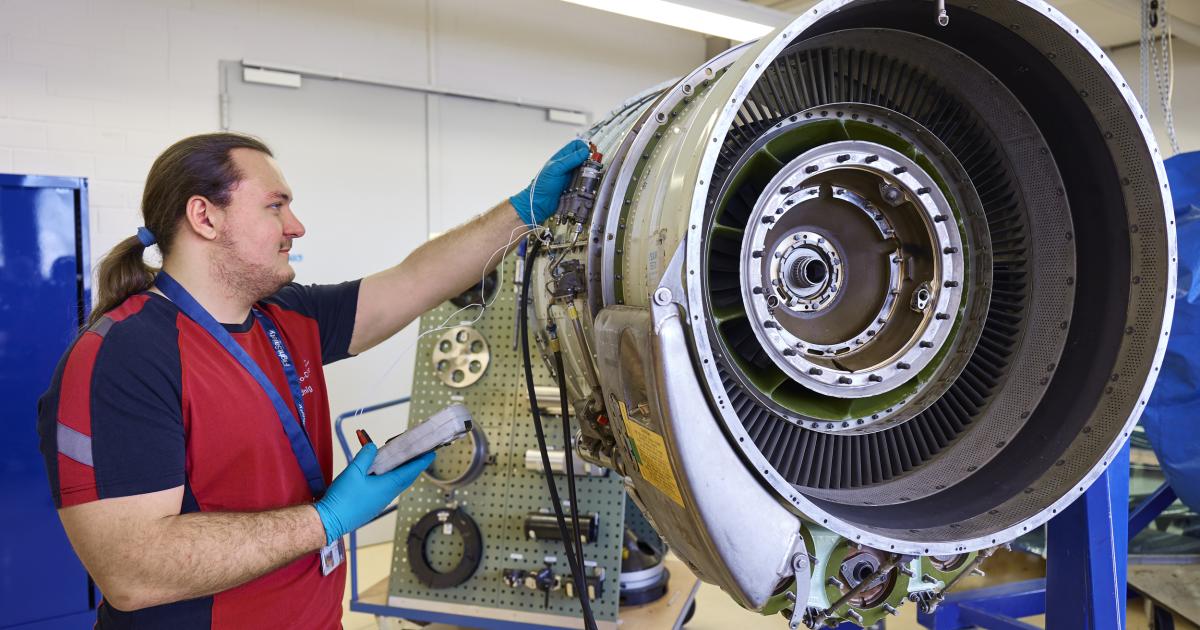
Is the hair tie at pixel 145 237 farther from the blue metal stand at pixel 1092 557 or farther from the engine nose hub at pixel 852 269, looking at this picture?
the blue metal stand at pixel 1092 557

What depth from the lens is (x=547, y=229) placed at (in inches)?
55.3

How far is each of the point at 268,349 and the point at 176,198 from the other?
346 mm

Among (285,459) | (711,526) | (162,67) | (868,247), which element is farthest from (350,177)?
(711,526)

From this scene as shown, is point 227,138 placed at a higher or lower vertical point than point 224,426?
higher

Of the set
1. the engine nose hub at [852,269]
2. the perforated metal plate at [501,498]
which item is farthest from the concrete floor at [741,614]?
the engine nose hub at [852,269]

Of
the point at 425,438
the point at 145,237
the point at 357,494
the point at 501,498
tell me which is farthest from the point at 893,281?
the point at 501,498

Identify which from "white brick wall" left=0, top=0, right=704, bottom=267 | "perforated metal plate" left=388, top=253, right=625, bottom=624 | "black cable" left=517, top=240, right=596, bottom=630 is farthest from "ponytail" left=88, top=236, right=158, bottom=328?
"white brick wall" left=0, top=0, right=704, bottom=267

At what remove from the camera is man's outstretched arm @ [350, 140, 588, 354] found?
5.32 ft

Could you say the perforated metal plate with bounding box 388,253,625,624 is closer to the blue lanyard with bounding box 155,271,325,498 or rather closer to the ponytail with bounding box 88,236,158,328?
the blue lanyard with bounding box 155,271,325,498

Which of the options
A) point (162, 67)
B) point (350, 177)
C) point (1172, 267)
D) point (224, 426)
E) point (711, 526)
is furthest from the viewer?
point (350, 177)

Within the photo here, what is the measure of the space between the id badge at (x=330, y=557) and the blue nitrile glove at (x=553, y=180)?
77 centimetres

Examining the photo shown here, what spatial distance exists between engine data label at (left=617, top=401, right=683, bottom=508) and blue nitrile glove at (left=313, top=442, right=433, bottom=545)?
2.12ft

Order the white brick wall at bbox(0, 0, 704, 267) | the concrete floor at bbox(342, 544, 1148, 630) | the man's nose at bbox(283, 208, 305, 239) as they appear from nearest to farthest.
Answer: the man's nose at bbox(283, 208, 305, 239)
the concrete floor at bbox(342, 544, 1148, 630)
the white brick wall at bbox(0, 0, 704, 267)

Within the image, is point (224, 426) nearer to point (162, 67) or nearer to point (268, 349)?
point (268, 349)
